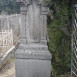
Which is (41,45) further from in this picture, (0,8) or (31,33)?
(0,8)

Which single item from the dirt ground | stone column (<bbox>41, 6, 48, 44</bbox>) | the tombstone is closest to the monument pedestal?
the tombstone

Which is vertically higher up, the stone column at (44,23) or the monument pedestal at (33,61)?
the stone column at (44,23)

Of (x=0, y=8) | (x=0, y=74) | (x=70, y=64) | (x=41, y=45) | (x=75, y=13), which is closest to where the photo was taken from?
(x=75, y=13)

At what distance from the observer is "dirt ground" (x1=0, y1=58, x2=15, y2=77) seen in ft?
21.2

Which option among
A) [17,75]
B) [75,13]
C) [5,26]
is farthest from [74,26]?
[5,26]

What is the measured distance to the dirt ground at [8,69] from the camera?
21.2 feet

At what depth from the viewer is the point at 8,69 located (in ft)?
23.0

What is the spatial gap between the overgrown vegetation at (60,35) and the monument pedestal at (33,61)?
211mm

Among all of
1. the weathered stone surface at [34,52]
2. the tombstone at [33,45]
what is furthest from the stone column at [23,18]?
the weathered stone surface at [34,52]

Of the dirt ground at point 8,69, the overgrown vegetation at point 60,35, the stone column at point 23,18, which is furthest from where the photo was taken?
the dirt ground at point 8,69

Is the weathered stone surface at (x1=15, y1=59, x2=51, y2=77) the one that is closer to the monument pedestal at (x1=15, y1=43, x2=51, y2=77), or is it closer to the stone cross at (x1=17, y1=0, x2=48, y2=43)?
the monument pedestal at (x1=15, y1=43, x2=51, y2=77)

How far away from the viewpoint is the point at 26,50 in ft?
12.8

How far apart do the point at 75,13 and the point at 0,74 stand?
4399 mm

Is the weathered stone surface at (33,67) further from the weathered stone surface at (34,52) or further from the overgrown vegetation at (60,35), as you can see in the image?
the overgrown vegetation at (60,35)
